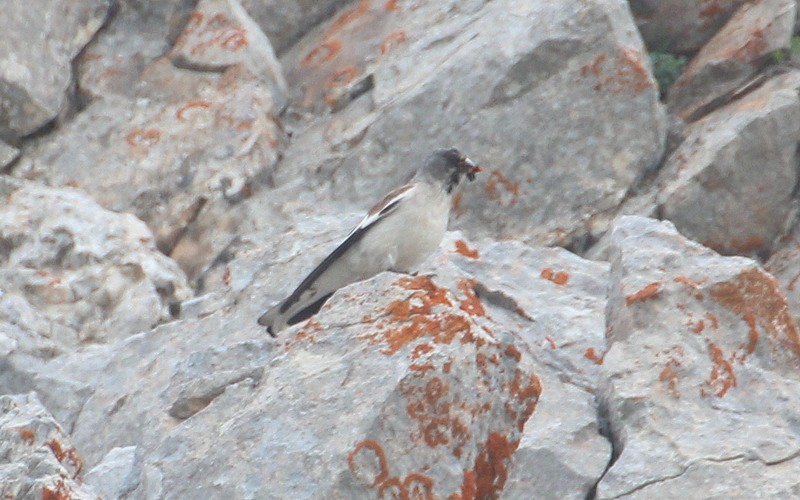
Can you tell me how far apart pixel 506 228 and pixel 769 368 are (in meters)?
5.95

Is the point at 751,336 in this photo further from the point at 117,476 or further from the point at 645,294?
the point at 117,476

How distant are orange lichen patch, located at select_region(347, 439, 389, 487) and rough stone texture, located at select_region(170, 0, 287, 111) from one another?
9487mm

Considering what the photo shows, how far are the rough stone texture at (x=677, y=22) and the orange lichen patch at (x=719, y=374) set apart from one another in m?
8.86

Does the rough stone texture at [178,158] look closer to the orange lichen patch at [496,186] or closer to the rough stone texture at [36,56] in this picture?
the rough stone texture at [36,56]

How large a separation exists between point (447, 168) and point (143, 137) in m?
5.30

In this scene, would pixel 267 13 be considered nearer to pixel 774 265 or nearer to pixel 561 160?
pixel 561 160

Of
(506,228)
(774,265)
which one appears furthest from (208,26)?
(774,265)

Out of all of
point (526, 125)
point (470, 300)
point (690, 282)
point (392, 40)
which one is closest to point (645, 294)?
point (690, 282)

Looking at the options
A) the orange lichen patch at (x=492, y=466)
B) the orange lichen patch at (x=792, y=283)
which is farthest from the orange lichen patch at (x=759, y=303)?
the orange lichen patch at (x=792, y=283)

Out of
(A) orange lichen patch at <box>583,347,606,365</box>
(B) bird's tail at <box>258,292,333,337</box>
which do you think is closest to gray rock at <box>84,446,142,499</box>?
(B) bird's tail at <box>258,292,333,337</box>

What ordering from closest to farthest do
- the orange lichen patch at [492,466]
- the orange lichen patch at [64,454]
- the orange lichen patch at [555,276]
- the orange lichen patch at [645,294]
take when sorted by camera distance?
the orange lichen patch at [492,466] < the orange lichen patch at [64,454] < the orange lichen patch at [645,294] < the orange lichen patch at [555,276]

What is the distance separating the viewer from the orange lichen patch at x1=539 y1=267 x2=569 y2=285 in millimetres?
12750

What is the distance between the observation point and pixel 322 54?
18594 millimetres

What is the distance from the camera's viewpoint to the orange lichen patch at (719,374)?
9.91m
